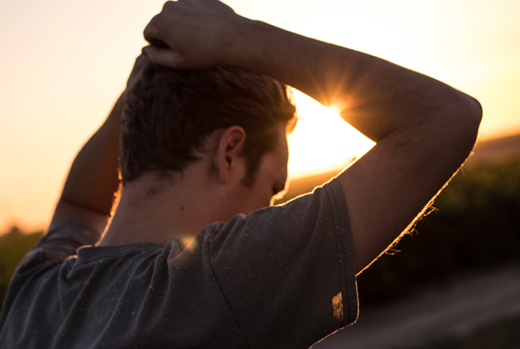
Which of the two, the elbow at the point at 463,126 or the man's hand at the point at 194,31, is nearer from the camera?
the elbow at the point at 463,126

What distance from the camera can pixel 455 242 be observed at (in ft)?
31.5

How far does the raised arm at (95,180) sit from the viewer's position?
251 cm

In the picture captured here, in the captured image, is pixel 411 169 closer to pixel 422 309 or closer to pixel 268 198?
pixel 268 198

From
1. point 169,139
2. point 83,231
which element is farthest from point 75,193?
point 169,139

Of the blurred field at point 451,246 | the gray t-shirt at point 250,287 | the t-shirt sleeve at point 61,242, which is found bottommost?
the blurred field at point 451,246

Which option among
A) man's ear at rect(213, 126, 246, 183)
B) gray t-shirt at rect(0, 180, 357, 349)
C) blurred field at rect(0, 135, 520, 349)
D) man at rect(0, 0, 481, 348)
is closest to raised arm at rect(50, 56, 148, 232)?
man at rect(0, 0, 481, 348)

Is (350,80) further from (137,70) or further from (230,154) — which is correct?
(137,70)

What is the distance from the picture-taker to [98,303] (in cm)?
153

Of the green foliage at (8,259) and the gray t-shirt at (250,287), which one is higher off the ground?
the gray t-shirt at (250,287)

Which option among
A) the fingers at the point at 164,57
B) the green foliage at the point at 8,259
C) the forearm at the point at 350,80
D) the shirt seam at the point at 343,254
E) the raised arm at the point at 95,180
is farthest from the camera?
the green foliage at the point at 8,259

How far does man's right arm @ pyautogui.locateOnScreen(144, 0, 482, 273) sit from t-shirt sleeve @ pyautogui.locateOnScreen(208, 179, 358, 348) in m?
0.07

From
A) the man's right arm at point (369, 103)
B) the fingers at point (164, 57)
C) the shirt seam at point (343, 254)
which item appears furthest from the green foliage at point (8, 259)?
the shirt seam at point (343, 254)

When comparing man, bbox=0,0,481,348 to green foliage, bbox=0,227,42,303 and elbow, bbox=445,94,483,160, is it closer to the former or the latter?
elbow, bbox=445,94,483,160

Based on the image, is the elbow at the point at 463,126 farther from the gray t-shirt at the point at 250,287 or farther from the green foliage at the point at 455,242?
the green foliage at the point at 455,242
